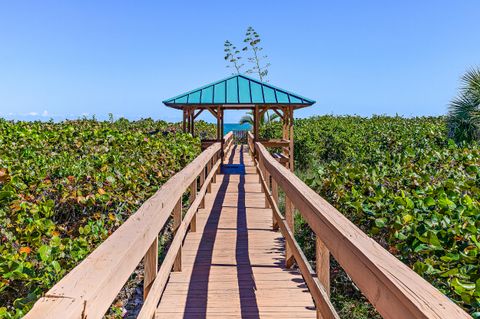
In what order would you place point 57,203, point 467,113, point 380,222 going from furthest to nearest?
point 467,113 → point 57,203 → point 380,222

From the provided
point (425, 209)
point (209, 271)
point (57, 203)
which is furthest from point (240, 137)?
point (425, 209)

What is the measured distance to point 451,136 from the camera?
12.2 m

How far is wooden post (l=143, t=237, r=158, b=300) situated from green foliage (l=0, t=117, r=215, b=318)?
0.48 meters

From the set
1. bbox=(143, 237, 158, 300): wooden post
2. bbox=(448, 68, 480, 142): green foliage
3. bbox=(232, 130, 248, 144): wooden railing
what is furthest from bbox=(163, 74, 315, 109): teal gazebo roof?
bbox=(232, 130, 248, 144): wooden railing

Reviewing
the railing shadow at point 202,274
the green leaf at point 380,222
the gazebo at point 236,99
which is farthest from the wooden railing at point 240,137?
the green leaf at point 380,222

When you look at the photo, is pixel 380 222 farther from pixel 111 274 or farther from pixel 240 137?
pixel 240 137

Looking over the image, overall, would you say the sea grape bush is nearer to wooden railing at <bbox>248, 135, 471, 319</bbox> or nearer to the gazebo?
wooden railing at <bbox>248, 135, 471, 319</bbox>

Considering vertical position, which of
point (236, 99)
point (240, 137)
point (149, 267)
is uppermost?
point (236, 99)

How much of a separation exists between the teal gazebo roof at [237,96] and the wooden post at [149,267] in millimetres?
10357

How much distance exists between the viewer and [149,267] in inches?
104

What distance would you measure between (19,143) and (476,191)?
6.55 metres

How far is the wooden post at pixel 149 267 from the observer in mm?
2576

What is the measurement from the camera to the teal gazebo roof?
13.0 meters

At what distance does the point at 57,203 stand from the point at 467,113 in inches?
482
